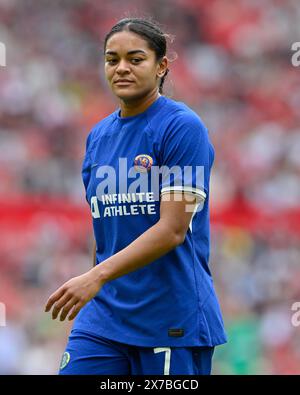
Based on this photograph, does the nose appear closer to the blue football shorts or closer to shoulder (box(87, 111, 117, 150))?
shoulder (box(87, 111, 117, 150))

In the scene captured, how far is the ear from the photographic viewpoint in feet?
13.3

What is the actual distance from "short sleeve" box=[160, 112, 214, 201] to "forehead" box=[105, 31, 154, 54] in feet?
1.09

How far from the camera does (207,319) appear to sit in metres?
3.91

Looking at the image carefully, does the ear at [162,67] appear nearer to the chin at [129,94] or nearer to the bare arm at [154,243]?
the chin at [129,94]

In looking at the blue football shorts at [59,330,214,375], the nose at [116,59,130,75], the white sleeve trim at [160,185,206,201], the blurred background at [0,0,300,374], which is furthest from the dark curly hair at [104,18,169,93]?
the blurred background at [0,0,300,374]

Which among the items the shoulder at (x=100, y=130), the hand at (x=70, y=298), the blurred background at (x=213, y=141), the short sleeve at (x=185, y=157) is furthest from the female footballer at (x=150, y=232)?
the blurred background at (x=213, y=141)

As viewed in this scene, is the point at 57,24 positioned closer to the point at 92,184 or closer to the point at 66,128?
the point at 66,128

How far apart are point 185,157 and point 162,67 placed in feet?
1.57

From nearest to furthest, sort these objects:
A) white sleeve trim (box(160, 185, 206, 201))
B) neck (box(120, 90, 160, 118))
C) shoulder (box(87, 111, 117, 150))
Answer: white sleeve trim (box(160, 185, 206, 201))
neck (box(120, 90, 160, 118))
shoulder (box(87, 111, 117, 150))

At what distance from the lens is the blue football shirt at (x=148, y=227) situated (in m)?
3.84

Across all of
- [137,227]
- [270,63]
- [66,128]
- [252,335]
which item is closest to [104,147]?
[137,227]

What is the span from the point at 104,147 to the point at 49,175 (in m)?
5.80

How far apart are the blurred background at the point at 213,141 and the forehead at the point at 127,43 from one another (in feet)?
14.7

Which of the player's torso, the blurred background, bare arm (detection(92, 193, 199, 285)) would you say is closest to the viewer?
bare arm (detection(92, 193, 199, 285))
